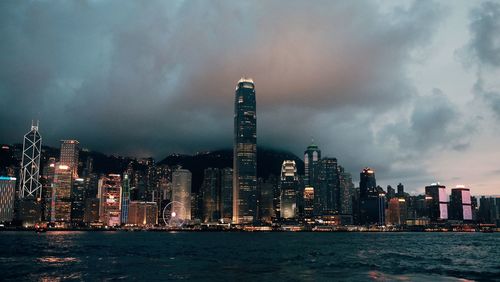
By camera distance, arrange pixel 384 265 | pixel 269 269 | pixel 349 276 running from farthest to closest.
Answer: pixel 384 265 < pixel 269 269 < pixel 349 276

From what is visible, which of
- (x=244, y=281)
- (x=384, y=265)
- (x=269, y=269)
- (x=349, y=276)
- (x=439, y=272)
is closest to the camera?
(x=244, y=281)

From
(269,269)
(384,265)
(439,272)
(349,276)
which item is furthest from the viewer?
(384,265)

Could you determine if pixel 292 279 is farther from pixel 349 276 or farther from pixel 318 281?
pixel 349 276

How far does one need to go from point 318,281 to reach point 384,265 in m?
27.1

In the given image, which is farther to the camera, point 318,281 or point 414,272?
point 414,272

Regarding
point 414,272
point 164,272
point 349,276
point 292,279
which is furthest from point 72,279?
point 414,272

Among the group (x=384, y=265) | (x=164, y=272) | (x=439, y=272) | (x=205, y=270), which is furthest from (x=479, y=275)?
(x=164, y=272)

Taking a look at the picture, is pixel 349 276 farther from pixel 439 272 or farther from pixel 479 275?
pixel 479 275

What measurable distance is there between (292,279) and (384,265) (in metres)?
27.7

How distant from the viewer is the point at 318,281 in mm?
68000

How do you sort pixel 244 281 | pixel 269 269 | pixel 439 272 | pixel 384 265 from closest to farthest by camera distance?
1. pixel 244 281
2. pixel 439 272
3. pixel 269 269
4. pixel 384 265

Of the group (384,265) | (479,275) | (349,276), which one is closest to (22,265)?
(349,276)

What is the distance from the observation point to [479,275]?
75.9 meters

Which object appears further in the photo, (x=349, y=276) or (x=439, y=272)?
(x=439, y=272)
